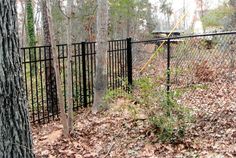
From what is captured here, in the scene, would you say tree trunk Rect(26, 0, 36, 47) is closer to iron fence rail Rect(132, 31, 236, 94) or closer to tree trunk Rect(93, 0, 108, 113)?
tree trunk Rect(93, 0, 108, 113)

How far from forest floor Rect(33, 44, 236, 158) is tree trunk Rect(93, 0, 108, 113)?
0.57 m

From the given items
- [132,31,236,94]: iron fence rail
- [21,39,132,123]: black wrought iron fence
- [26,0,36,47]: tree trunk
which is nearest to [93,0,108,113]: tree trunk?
[21,39,132,123]: black wrought iron fence

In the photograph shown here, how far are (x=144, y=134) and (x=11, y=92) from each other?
2.65m

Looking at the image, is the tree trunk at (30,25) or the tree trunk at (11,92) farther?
the tree trunk at (30,25)

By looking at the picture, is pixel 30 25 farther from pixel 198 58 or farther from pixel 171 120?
pixel 171 120

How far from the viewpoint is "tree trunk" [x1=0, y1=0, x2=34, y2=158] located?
241cm

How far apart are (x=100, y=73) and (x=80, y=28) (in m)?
8.51

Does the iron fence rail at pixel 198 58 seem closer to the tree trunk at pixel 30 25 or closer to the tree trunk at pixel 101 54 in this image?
the tree trunk at pixel 101 54

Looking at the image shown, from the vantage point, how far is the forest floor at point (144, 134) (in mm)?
4189

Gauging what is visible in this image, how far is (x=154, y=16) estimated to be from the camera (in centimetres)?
2150

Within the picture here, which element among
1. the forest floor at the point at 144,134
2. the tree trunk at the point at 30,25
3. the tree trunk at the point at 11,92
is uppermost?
the tree trunk at the point at 30,25

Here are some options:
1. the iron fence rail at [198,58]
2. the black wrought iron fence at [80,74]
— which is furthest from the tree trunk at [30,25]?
the iron fence rail at [198,58]

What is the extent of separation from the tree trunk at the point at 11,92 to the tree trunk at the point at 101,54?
3776 millimetres

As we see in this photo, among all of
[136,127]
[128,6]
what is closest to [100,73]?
[136,127]
